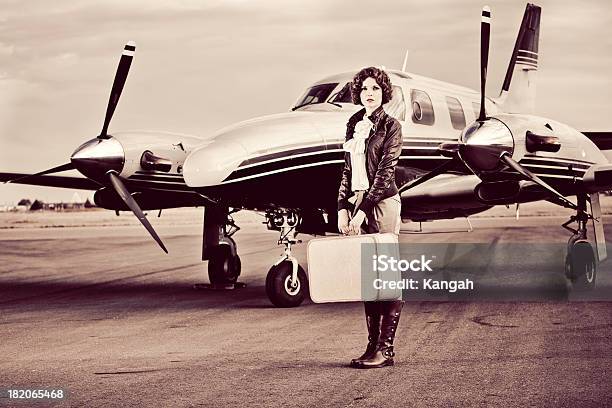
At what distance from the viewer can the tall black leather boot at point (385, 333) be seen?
26.5 ft

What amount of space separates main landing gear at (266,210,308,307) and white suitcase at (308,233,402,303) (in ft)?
17.6

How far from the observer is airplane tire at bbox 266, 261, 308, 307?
43.2 ft

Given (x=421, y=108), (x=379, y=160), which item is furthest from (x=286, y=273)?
(x=379, y=160)

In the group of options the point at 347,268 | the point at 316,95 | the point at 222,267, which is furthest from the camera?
the point at 222,267

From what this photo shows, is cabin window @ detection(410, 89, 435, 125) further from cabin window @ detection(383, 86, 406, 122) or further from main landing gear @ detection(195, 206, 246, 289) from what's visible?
main landing gear @ detection(195, 206, 246, 289)

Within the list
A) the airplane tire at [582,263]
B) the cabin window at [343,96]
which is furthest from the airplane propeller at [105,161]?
the airplane tire at [582,263]

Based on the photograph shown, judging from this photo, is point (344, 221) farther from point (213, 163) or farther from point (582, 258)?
point (582, 258)

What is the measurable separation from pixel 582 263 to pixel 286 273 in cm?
562

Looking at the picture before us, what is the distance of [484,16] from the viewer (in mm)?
13961

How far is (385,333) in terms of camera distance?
809cm

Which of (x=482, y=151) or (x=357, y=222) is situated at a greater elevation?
(x=482, y=151)

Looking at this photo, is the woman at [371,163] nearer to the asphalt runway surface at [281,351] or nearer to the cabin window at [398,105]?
the asphalt runway surface at [281,351]

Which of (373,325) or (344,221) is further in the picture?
(373,325)

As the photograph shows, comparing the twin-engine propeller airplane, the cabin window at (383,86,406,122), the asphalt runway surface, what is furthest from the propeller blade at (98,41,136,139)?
the cabin window at (383,86,406,122)
